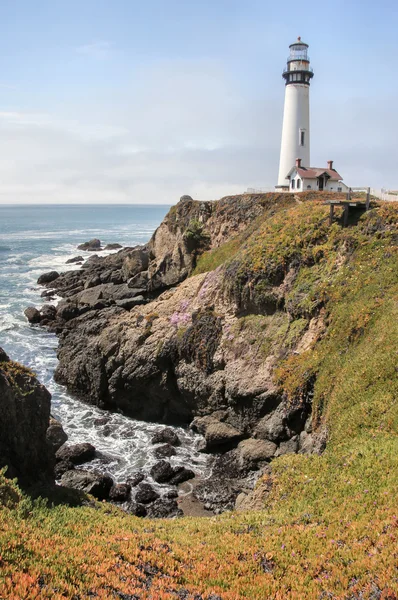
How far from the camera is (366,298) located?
2589 cm

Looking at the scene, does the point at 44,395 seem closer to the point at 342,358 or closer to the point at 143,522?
the point at 143,522

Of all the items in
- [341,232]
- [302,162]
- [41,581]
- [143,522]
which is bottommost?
[143,522]

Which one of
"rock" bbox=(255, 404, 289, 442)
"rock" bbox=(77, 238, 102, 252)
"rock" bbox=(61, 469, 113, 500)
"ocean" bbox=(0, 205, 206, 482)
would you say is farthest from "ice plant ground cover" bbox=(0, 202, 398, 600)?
"rock" bbox=(77, 238, 102, 252)

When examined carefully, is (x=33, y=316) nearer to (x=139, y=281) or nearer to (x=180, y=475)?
(x=139, y=281)

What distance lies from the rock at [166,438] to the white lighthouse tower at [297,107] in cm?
3477

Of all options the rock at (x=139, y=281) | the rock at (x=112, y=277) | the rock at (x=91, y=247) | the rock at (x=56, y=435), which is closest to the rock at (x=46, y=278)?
the rock at (x=112, y=277)

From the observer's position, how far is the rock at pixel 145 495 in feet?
76.4

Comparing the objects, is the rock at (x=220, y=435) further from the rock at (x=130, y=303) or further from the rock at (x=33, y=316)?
the rock at (x=33, y=316)

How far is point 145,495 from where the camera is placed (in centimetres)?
2350

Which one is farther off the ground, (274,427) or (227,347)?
(227,347)

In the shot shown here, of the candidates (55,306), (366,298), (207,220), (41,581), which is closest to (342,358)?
(366,298)

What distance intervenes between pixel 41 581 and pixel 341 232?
91.9ft

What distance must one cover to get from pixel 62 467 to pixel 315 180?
3940cm

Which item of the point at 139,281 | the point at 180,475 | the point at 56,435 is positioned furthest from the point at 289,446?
the point at 139,281
